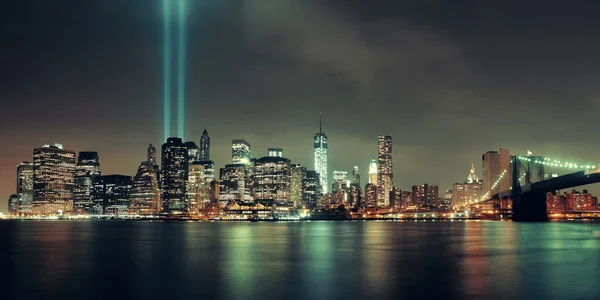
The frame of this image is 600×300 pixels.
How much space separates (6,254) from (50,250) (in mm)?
5810

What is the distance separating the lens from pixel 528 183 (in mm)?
158375

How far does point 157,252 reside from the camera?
69.8m

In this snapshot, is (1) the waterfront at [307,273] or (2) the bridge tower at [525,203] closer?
(1) the waterfront at [307,273]

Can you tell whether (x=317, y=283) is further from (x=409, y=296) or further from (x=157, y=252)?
(x=157, y=252)

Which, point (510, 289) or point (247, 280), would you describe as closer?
point (510, 289)

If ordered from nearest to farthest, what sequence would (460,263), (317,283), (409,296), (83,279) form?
(409,296), (317,283), (83,279), (460,263)

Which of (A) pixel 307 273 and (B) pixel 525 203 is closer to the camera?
(A) pixel 307 273

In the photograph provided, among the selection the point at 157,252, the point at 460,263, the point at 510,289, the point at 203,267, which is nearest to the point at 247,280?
the point at 203,267

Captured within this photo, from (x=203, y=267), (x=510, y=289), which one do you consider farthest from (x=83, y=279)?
(x=510, y=289)

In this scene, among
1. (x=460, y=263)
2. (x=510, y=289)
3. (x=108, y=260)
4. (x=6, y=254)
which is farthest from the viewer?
(x=6, y=254)

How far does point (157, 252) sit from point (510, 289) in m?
42.5

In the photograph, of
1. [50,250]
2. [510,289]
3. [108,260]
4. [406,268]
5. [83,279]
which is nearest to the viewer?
[510,289]

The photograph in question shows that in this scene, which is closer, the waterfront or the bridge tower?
the waterfront

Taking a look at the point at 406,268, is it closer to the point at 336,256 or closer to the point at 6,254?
the point at 336,256
